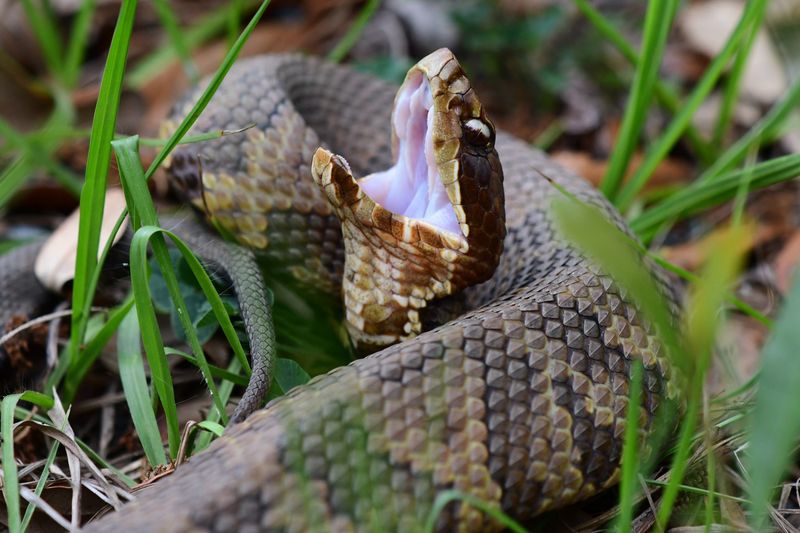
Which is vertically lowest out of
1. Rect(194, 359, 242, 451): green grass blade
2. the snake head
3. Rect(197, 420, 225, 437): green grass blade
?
Rect(194, 359, 242, 451): green grass blade

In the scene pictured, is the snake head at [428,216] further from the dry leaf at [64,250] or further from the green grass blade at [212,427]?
the dry leaf at [64,250]

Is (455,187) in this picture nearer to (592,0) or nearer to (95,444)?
(95,444)

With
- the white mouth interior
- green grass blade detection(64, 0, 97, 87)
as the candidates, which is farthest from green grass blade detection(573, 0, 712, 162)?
green grass blade detection(64, 0, 97, 87)

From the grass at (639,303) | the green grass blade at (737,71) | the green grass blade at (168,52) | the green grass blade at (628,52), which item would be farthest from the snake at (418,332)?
the green grass blade at (168,52)

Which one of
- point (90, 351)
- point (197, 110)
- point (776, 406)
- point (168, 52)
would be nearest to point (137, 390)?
point (90, 351)

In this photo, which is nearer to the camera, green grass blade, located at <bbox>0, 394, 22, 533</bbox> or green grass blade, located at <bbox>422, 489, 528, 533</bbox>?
green grass blade, located at <bbox>422, 489, 528, 533</bbox>

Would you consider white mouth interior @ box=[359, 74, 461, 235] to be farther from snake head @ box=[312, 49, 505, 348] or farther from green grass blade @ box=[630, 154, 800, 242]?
green grass blade @ box=[630, 154, 800, 242]

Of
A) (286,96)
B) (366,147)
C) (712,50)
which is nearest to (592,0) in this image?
(712,50)

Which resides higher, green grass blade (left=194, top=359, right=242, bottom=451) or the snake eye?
the snake eye

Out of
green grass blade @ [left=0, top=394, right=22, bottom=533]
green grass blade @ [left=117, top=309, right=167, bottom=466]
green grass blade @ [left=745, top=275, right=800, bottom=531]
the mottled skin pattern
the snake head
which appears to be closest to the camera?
green grass blade @ [left=745, top=275, right=800, bottom=531]
